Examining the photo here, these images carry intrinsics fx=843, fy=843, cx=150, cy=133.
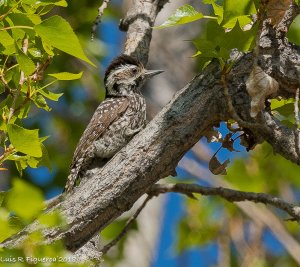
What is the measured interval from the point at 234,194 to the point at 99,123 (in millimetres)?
1419

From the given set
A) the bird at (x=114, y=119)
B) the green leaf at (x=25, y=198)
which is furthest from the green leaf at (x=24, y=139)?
the bird at (x=114, y=119)

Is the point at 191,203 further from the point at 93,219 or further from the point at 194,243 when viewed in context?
the point at 93,219

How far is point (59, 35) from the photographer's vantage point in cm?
378

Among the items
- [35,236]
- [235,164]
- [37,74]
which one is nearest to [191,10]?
[37,74]

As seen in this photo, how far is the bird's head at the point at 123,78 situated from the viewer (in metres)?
6.40

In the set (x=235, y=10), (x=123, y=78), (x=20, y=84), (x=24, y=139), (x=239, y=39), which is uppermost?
(x=235, y=10)

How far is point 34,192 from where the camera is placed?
257 centimetres

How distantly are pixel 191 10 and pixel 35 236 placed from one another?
1743 mm

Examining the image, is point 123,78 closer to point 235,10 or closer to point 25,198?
point 235,10

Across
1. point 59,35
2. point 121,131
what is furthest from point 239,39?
point 121,131

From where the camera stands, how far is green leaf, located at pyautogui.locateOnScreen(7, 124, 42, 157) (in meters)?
3.89

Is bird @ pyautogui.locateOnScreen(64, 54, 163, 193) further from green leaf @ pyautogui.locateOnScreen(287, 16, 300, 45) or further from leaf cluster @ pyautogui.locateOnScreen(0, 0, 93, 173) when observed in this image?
leaf cluster @ pyautogui.locateOnScreen(0, 0, 93, 173)

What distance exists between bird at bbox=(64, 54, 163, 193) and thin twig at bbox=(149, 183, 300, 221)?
66 cm

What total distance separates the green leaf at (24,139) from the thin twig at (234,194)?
4.94ft
